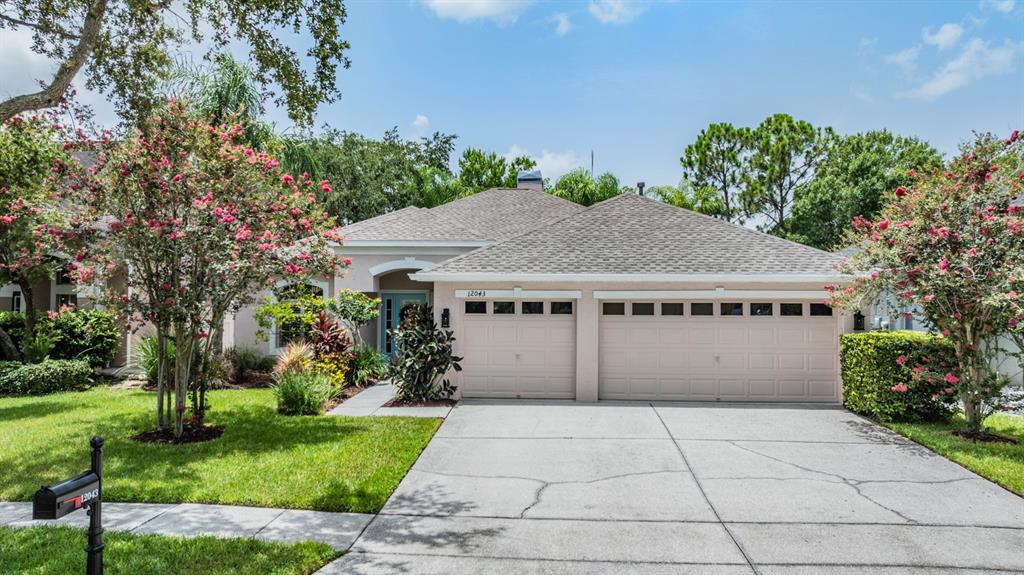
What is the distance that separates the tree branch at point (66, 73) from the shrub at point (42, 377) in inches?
344

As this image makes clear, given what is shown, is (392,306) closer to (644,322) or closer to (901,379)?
(644,322)

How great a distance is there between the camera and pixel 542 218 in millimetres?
18094

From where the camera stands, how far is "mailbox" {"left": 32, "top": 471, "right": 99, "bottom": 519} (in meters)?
2.88

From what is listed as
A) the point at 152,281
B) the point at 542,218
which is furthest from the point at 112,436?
the point at 542,218

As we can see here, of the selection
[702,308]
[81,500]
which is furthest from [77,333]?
[702,308]

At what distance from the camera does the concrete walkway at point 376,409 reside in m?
10.3

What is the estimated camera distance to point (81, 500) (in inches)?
124

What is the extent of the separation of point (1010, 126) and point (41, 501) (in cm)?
1243

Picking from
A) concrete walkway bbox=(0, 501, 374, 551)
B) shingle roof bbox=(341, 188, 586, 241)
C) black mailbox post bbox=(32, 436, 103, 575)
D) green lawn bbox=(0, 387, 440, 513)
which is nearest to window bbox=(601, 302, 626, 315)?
green lawn bbox=(0, 387, 440, 513)

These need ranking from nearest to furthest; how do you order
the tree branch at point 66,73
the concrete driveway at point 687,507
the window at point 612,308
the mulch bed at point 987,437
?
the concrete driveway at point 687,507 → the tree branch at point 66,73 → the mulch bed at point 987,437 → the window at point 612,308

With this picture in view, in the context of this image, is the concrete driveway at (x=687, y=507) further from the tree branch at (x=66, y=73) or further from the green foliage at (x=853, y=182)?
the green foliage at (x=853, y=182)

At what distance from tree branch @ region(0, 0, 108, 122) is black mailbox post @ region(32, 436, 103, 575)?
229 inches

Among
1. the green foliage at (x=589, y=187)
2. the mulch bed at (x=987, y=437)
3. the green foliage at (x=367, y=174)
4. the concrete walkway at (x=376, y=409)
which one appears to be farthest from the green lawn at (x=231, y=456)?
the green foliage at (x=367, y=174)

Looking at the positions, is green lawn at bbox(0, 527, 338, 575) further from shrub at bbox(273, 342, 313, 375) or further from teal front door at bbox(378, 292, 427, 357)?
teal front door at bbox(378, 292, 427, 357)
